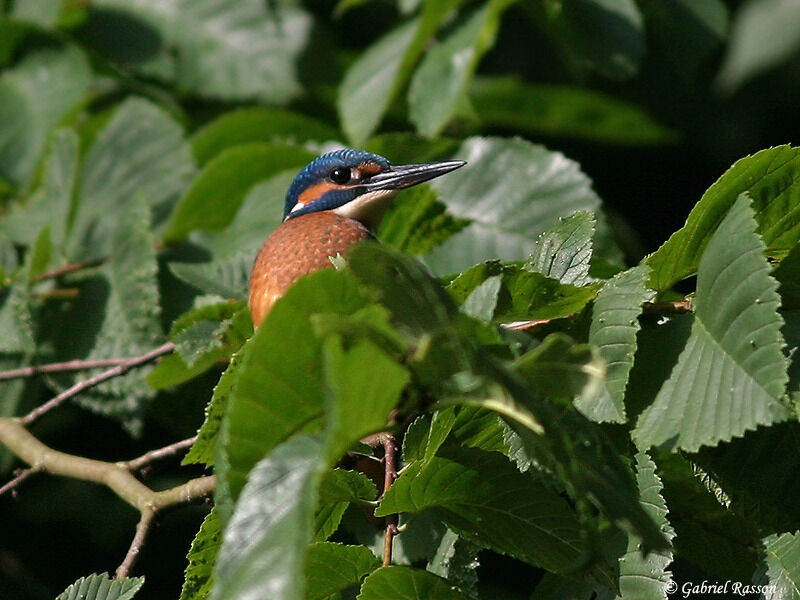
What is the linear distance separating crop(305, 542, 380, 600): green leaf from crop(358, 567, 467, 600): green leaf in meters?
0.08

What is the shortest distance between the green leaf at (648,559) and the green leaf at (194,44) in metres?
2.56

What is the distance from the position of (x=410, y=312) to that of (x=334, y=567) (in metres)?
0.51

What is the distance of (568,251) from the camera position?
5.44 feet

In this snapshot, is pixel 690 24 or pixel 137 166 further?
pixel 690 24

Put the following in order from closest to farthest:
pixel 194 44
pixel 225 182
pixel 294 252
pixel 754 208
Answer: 1. pixel 754 208
2. pixel 294 252
3. pixel 225 182
4. pixel 194 44

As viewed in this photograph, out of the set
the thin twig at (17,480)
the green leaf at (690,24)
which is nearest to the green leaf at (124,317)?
the thin twig at (17,480)

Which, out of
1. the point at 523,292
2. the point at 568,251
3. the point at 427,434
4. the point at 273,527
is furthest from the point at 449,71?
the point at 273,527

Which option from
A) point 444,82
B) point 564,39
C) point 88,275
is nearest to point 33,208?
point 88,275

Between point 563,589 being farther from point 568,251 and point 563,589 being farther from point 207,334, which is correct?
point 207,334

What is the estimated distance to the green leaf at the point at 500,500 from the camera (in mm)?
1491

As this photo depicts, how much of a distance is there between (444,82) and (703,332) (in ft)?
5.80

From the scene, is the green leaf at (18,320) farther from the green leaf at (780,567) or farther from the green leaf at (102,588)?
the green leaf at (780,567)

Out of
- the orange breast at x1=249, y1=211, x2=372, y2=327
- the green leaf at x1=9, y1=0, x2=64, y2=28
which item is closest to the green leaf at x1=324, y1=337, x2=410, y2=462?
the orange breast at x1=249, y1=211, x2=372, y2=327

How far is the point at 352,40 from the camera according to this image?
488 centimetres
